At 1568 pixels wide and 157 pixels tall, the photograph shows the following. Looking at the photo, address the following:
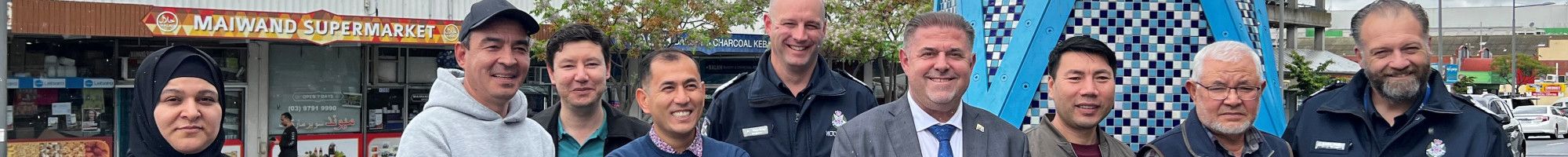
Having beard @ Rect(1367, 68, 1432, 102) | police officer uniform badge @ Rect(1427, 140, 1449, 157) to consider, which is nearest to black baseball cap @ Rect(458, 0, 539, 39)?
beard @ Rect(1367, 68, 1432, 102)

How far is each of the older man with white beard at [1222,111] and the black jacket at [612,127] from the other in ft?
5.49

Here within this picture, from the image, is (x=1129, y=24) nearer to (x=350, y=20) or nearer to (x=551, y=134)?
(x=551, y=134)

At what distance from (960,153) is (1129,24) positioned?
6.74ft

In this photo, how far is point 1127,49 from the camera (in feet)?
24.7

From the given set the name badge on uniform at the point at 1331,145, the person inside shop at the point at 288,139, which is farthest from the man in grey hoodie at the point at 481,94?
the person inside shop at the point at 288,139

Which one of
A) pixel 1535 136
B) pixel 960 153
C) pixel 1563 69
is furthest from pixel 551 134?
pixel 1563 69

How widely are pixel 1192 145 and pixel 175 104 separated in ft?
10.4

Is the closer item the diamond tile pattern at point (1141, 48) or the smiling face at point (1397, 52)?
the smiling face at point (1397, 52)

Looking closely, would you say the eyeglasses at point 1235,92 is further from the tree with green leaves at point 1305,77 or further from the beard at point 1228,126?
the tree with green leaves at point 1305,77

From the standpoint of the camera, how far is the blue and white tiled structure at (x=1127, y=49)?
7.44 meters

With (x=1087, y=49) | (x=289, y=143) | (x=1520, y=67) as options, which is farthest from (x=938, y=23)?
(x=1520, y=67)

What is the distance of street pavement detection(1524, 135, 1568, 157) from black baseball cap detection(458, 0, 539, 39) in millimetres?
20010

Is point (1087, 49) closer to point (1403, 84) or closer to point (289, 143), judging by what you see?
point (1403, 84)

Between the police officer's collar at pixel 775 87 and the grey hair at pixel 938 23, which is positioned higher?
the grey hair at pixel 938 23
